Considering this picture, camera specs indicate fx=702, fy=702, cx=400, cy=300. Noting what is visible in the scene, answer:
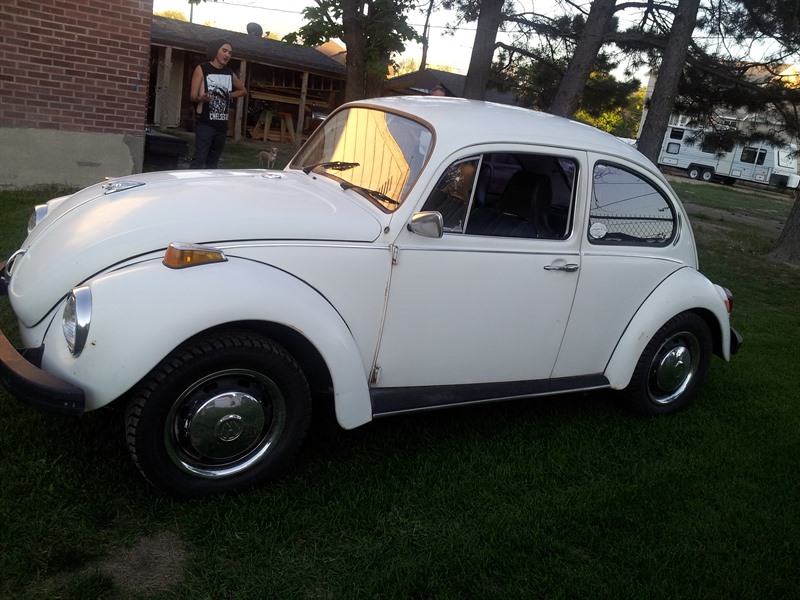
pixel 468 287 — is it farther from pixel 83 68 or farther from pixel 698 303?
pixel 83 68

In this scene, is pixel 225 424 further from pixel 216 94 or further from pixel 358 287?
pixel 216 94

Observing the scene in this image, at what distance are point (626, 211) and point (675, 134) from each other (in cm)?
3978

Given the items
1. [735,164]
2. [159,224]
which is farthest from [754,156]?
[159,224]

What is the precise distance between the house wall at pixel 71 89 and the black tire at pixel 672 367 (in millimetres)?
7387

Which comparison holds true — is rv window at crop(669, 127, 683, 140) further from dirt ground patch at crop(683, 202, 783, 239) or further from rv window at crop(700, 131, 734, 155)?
rv window at crop(700, 131, 734, 155)

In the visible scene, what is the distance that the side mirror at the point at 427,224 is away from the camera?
3.27 metres

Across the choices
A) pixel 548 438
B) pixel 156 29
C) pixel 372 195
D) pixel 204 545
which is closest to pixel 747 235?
pixel 548 438

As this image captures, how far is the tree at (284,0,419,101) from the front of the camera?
11055 mm

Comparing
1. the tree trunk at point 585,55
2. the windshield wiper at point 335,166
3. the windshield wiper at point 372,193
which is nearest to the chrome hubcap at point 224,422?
the windshield wiper at point 372,193

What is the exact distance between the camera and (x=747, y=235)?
1430 cm

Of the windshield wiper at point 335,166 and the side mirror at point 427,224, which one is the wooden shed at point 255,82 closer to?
the windshield wiper at point 335,166

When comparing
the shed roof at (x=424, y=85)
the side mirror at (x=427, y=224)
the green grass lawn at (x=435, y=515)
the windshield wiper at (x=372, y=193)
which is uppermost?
the shed roof at (x=424, y=85)

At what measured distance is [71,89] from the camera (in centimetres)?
874

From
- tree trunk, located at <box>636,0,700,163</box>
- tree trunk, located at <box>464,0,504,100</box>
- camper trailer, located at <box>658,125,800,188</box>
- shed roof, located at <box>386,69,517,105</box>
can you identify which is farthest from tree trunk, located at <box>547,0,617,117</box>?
camper trailer, located at <box>658,125,800,188</box>
